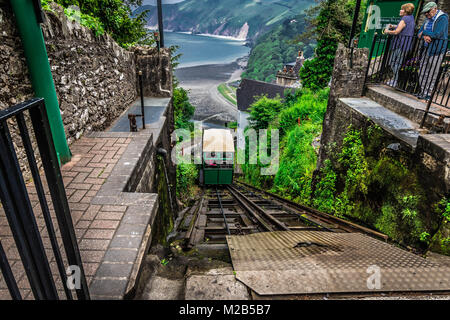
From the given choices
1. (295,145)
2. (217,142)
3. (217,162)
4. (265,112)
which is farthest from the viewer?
(265,112)

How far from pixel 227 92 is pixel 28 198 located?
7262 centimetres

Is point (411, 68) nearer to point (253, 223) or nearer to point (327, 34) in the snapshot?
point (253, 223)

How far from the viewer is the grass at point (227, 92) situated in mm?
64963

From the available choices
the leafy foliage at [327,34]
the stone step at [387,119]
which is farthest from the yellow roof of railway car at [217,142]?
the leafy foliage at [327,34]

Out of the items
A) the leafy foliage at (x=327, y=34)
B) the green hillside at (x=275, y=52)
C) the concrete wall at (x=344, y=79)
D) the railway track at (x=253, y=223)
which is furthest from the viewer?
the green hillside at (x=275, y=52)

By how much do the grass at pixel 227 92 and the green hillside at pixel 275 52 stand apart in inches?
248

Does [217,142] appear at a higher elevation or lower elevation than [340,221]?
lower

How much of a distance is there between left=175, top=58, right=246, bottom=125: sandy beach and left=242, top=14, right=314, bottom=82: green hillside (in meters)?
12.6

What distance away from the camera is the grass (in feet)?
213

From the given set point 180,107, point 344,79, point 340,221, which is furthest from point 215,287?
point 180,107

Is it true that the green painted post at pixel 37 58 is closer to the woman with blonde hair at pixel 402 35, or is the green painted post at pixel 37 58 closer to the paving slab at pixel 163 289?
the paving slab at pixel 163 289

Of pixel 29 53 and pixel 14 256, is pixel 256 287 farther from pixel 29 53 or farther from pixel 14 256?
pixel 29 53

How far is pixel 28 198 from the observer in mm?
1146
